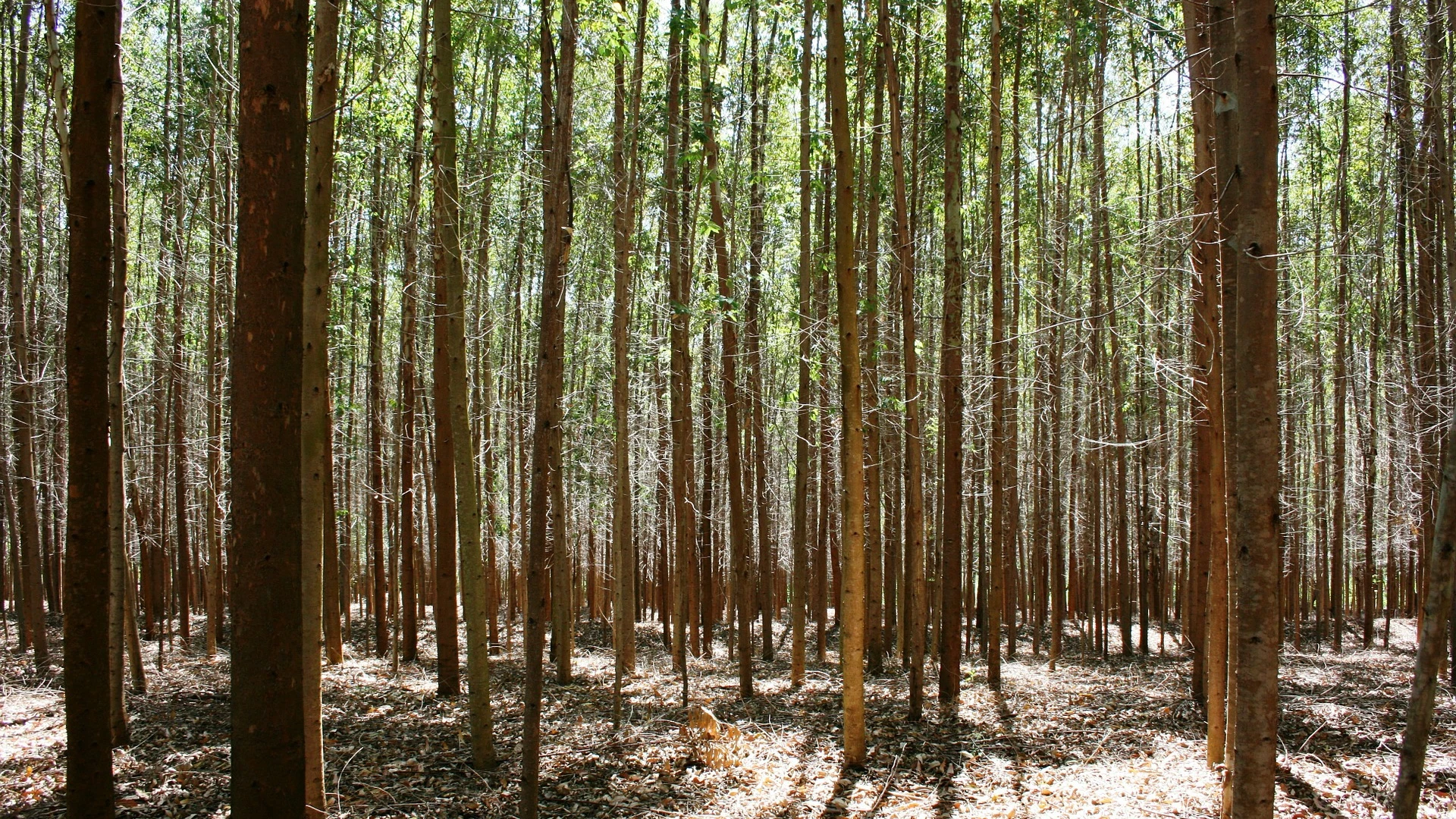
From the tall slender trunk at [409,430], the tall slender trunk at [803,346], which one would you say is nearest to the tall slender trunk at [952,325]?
the tall slender trunk at [803,346]

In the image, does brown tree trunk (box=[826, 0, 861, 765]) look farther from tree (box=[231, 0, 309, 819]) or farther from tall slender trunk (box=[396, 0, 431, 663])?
tall slender trunk (box=[396, 0, 431, 663])

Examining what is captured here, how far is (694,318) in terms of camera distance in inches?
437

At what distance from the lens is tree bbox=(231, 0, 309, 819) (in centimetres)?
289

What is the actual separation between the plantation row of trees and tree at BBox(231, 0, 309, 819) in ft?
0.05

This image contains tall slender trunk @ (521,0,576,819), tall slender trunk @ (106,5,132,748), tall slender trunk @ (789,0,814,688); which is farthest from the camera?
tall slender trunk @ (789,0,814,688)

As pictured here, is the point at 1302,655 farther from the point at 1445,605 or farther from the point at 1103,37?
the point at 1445,605

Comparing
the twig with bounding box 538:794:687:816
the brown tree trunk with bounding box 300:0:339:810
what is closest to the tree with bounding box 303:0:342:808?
the brown tree trunk with bounding box 300:0:339:810

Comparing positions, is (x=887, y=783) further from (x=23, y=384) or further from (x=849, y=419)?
(x=23, y=384)

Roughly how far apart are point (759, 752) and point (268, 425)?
18.6 feet

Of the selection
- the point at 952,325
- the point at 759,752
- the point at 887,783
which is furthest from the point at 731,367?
the point at 887,783

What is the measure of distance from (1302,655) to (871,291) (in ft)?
36.3

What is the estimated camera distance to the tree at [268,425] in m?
2.89

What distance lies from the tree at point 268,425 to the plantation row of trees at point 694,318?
0.05 feet

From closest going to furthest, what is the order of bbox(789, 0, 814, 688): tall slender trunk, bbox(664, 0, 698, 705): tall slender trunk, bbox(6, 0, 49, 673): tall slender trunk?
bbox(789, 0, 814, 688): tall slender trunk < bbox(664, 0, 698, 705): tall slender trunk < bbox(6, 0, 49, 673): tall slender trunk
